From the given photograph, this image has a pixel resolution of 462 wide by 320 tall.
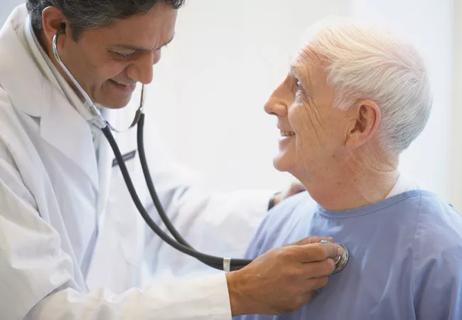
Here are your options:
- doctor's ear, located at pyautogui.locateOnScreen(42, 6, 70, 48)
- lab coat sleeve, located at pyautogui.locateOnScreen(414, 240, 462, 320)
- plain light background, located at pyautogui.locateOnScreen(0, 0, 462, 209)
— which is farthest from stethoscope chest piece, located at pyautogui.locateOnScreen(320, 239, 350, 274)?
plain light background, located at pyautogui.locateOnScreen(0, 0, 462, 209)

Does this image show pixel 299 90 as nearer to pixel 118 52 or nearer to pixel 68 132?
pixel 118 52

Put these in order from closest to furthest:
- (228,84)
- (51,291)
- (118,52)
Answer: (51,291) < (118,52) < (228,84)

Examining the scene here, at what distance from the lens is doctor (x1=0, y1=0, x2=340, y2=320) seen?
42.3 inches

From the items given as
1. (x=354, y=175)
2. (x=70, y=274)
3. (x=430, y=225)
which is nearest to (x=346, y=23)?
(x=354, y=175)

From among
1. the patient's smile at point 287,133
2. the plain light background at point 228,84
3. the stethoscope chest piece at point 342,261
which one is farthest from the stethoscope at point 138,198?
the plain light background at point 228,84

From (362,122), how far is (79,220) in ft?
2.15

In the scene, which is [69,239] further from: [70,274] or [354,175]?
[354,175]

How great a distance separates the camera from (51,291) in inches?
43.6

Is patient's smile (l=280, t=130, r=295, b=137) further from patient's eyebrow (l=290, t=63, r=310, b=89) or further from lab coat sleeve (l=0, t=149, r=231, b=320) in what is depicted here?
lab coat sleeve (l=0, t=149, r=231, b=320)

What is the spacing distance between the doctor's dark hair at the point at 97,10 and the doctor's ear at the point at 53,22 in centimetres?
1

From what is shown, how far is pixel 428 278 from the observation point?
1013 mm

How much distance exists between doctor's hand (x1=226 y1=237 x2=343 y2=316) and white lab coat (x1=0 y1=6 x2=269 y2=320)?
0.12ft

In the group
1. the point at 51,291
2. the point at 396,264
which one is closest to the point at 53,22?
the point at 51,291

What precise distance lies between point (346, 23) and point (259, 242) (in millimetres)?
528
